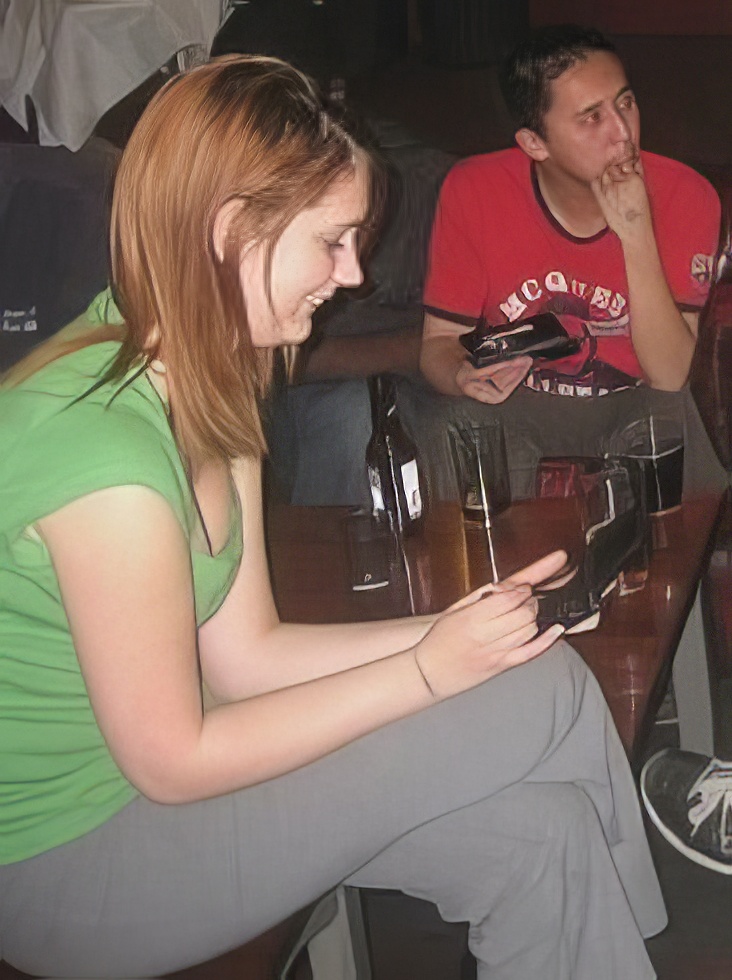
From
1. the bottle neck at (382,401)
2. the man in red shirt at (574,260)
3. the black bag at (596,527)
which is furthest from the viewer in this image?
the bottle neck at (382,401)

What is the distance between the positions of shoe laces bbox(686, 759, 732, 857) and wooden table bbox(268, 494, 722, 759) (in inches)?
7.0

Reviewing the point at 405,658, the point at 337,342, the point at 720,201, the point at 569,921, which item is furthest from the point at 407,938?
the point at 720,201

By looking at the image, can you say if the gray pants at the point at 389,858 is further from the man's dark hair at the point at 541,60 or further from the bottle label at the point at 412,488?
the man's dark hair at the point at 541,60

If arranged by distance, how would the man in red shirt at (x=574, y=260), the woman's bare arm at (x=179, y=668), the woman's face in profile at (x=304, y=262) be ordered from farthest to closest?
the man in red shirt at (x=574, y=260) → the woman's face in profile at (x=304, y=262) → the woman's bare arm at (x=179, y=668)

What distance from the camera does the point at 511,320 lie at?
1079mm

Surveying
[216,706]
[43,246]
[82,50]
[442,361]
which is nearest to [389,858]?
[216,706]

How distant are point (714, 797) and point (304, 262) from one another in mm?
670

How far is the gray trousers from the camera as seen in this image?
3.47 ft

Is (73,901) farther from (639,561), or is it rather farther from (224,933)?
(639,561)

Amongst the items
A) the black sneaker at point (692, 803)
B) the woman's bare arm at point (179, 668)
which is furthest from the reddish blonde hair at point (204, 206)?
the black sneaker at point (692, 803)

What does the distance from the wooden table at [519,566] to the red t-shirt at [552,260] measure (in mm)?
157

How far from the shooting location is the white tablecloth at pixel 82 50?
0.93 metres

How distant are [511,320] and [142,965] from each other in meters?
0.67

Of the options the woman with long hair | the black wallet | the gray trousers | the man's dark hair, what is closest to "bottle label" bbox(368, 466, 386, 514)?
the gray trousers
